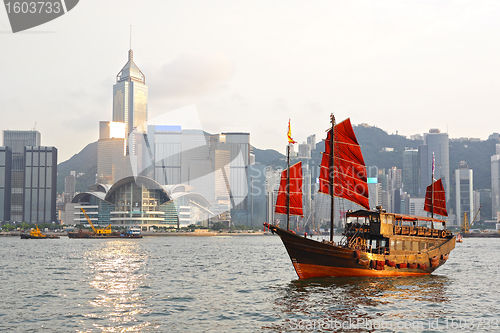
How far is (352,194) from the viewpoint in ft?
174

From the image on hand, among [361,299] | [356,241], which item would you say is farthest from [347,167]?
[361,299]

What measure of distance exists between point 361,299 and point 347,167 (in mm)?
18184

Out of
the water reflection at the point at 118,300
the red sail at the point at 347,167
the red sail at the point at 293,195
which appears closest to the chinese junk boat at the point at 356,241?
the red sail at the point at 347,167

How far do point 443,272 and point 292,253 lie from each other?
79.1 feet

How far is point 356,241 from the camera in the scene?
4884 centimetres

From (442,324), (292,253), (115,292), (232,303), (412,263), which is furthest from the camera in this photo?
(412,263)

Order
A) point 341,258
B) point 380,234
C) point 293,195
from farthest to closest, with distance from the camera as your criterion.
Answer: point 293,195
point 380,234
point 341,258

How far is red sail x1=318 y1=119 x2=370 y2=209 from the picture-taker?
173 ft

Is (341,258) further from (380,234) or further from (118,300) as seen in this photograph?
(118,300)

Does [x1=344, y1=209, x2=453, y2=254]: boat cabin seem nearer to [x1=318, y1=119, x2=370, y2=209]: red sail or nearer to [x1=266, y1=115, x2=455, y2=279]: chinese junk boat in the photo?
[x1=266, y1=115, x2=455, y2=279]: chinese junk boat

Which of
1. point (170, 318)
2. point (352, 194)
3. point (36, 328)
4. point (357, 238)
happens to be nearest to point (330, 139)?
point (352, 194)

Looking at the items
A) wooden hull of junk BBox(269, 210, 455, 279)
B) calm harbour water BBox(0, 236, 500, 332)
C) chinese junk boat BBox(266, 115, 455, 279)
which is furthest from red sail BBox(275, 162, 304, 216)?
calm harbour water BBox(0, 236, 500, 332)

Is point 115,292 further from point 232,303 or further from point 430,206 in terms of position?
point 430,206

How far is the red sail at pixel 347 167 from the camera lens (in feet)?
173
